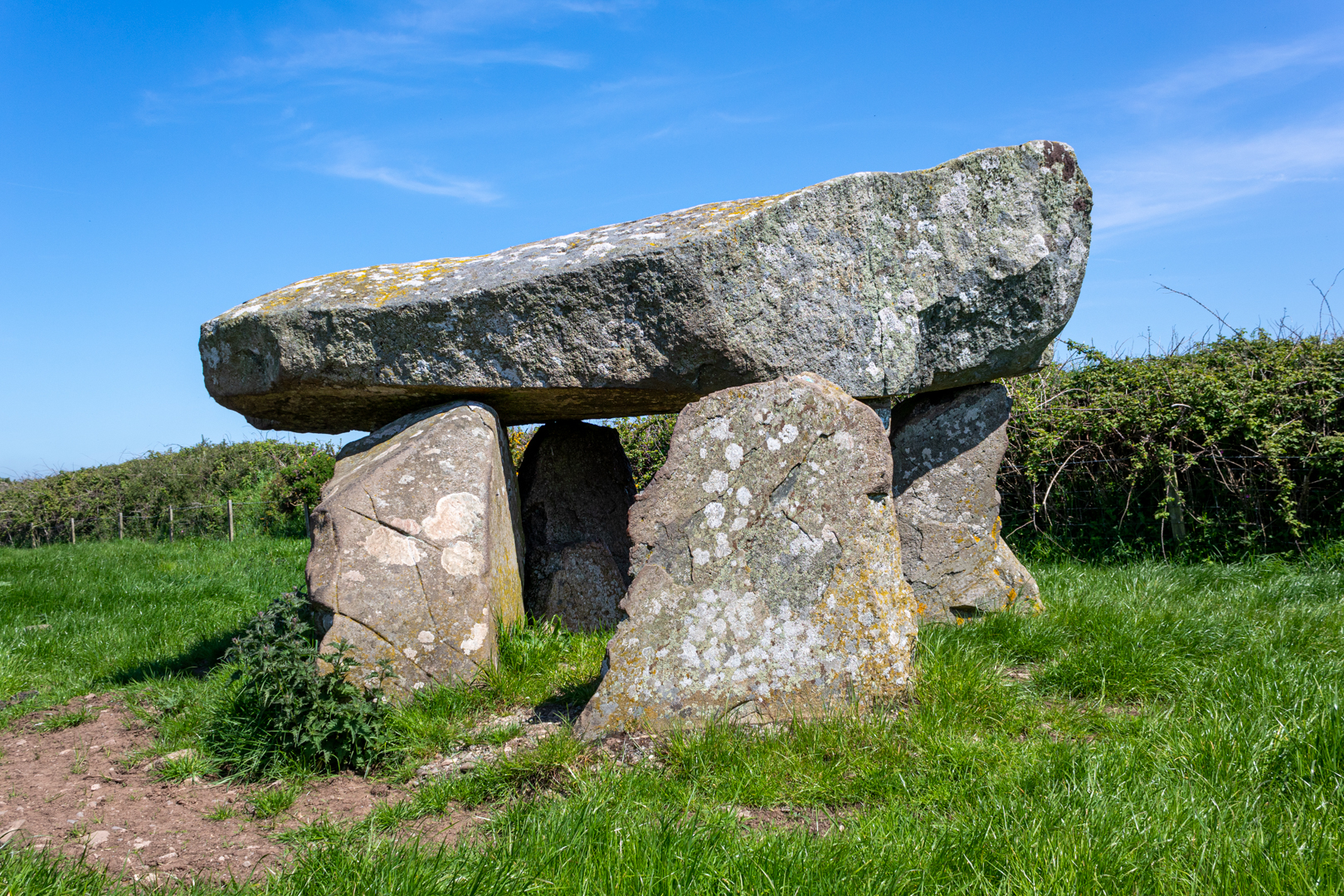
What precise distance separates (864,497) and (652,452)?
20.3 feet

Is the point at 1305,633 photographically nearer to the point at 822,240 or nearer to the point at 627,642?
the point at 822,240

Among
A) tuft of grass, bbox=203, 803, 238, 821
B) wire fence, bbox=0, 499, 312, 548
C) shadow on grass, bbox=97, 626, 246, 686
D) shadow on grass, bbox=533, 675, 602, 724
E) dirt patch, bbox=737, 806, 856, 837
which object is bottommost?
dirt patch, bbox=737, 806, 856, 837

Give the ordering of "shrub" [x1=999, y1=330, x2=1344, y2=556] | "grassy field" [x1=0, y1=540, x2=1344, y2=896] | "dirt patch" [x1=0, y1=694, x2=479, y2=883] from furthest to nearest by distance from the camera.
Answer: "shrub" [x1=999, y1=330, x2=1344, y2=556], "dirt patch" [x1=0, y1=694, x2=479, y2=883], "grassy field" [x1=0, y1=540, x2=1344, y2=896]

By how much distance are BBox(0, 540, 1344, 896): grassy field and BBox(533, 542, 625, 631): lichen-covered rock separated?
0.66 m

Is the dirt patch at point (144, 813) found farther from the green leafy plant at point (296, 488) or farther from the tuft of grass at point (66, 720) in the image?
the green leafy plant at point (296, 488)

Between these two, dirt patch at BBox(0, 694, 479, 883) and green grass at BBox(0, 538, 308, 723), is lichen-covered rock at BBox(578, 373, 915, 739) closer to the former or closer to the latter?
dirt patch at BBox(0, 694, 479, 883)

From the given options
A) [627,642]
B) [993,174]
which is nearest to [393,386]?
[627,642]

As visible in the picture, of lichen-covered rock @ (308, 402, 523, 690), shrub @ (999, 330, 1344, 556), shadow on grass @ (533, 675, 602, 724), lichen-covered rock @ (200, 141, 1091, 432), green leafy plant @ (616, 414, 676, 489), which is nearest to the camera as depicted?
shadow on grass @ (533, 675, 602, 724)

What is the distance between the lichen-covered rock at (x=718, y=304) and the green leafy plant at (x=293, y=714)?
2.02m

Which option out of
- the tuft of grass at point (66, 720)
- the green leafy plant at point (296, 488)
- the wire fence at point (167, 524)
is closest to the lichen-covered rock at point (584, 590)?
the tuft of grass at point (66, 720)

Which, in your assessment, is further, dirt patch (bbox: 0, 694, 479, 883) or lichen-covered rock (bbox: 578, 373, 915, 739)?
lichen-covered rock (bbox: 578, 373, 915, 739)

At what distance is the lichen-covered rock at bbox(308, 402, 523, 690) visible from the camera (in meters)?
5.01

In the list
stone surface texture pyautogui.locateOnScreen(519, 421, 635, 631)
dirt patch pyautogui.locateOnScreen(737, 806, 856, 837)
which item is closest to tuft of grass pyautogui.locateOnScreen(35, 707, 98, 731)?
stone surface texture pyautogui.locateOnScreen(519, 421, 635, 631)

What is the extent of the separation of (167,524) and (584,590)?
1315cm
